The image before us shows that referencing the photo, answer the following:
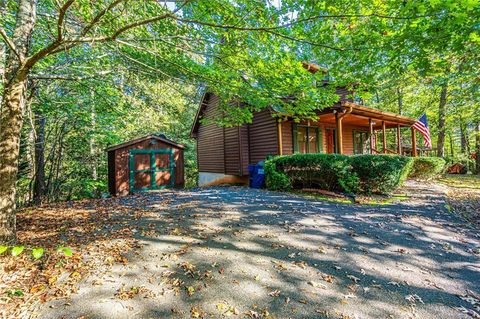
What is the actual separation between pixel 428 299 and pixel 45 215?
7.66 metres

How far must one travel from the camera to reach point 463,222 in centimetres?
525

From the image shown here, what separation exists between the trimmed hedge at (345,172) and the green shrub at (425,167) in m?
5.45

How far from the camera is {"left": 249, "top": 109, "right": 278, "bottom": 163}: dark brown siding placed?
1149 centimetres

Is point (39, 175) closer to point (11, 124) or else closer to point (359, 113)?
point (11, 124)

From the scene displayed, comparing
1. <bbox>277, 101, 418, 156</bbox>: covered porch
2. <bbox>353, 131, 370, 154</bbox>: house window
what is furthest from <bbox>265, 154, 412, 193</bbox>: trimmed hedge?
<bbox>353, 131, 370, 154</bbox>: house window

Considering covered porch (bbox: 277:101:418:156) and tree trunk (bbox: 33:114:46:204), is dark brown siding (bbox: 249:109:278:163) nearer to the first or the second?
covered porch (bbox: 277:101:418:156)

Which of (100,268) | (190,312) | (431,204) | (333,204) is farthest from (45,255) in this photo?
(431,204)

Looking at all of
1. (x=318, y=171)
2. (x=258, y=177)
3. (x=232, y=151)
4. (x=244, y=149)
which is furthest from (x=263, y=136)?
(x=318, y=171)

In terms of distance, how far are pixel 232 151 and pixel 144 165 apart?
15.9 feet

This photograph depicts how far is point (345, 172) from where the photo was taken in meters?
7.98

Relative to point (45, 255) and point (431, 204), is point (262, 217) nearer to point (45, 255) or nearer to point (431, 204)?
point (45, 255)

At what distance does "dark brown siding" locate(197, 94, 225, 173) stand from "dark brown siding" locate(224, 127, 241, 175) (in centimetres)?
37

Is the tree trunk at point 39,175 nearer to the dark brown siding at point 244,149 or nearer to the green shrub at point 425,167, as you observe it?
the dark brown siding at point 244,149

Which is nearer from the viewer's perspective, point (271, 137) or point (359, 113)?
point (359, 113)
